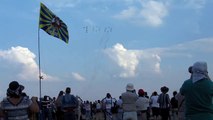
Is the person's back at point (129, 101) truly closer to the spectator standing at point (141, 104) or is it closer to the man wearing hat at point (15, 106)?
the spectator standing at point (141, 104)

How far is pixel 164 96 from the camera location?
2011 centimetres

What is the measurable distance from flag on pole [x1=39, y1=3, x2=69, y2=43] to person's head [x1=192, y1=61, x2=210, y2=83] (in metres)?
15.5

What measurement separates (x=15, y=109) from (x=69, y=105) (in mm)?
8512

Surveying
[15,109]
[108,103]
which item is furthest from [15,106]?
[108,103]

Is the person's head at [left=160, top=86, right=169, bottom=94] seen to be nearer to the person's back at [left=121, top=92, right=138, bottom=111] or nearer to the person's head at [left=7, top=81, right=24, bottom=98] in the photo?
the person's back at [left=121, top=92, right=138, bottom=111]

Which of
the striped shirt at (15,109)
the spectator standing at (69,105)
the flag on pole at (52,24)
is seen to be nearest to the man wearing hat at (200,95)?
the striped shirt at (15,109)

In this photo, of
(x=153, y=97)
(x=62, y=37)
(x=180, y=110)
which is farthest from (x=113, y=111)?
(x=180, y=110)

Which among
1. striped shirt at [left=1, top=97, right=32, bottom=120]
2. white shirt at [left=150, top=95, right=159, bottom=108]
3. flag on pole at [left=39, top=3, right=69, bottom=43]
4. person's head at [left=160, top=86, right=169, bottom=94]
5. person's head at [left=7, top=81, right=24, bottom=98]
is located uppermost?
flag on pole at [left=39, top=3, right=69, bottom=43]

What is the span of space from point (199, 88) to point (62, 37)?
1677cm

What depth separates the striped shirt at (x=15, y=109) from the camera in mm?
8867

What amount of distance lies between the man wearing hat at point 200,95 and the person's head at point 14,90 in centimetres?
307

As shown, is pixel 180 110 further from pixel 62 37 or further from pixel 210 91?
pixel 62 37

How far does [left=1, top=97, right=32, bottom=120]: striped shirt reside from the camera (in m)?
8.87

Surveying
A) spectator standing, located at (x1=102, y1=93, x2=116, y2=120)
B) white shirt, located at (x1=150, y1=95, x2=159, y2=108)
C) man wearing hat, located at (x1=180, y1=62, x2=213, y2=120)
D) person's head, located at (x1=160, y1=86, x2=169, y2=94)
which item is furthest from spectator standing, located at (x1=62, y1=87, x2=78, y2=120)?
man wearing hat, located at (x1=180, y1=62, x2=213, y2=120)
